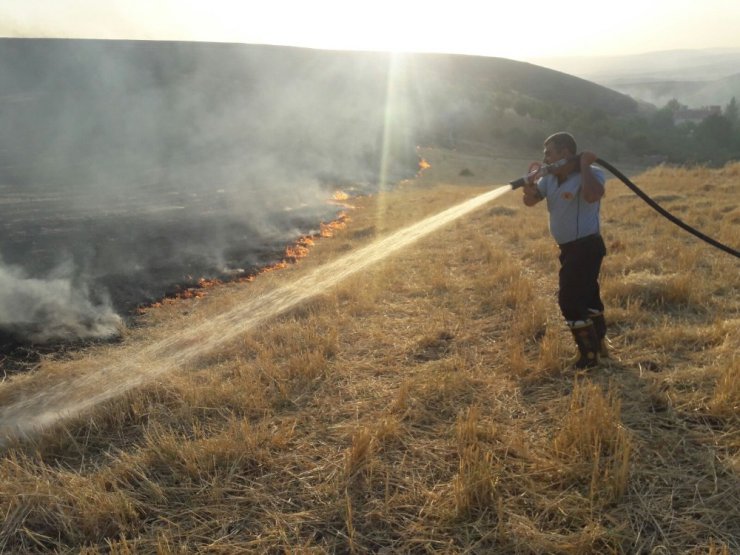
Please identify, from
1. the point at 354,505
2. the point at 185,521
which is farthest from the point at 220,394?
the point at 354,505

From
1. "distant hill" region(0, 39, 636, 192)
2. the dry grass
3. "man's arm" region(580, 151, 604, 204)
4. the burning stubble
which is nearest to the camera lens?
the dry grass

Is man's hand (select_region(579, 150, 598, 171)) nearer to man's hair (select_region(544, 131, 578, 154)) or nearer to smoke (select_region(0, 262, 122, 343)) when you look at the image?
man's hair (select_region(544, 131, 578, 154))

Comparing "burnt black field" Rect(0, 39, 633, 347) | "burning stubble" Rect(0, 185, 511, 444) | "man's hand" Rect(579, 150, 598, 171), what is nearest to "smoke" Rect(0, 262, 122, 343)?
"burnt black field" Rect(0, 39, 633, 347)

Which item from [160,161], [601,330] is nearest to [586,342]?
[601,330]

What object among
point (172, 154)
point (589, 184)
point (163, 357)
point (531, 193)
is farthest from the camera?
point (172, 154)

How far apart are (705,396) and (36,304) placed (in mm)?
7116

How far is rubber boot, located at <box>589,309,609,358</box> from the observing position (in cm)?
354

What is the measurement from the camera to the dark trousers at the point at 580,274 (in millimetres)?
3400

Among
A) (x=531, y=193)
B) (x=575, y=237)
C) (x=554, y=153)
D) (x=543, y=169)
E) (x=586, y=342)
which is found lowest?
(x=586, y=342)

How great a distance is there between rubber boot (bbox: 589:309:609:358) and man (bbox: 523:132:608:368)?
1 centimetres

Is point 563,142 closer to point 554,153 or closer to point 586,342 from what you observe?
point 554,153

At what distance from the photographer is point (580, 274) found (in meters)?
3.43

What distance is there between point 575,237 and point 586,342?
0.73m

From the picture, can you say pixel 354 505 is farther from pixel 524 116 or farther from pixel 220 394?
pixel 524 116
